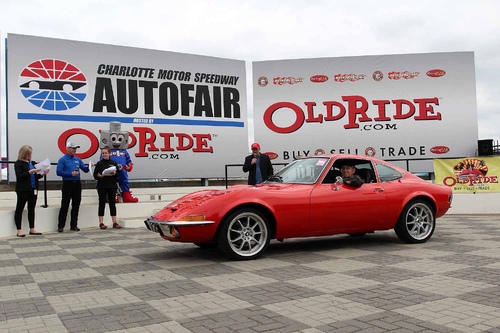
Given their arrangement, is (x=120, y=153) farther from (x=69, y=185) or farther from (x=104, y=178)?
(x=69, y=185)

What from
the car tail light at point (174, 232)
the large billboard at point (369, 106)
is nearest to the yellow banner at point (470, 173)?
the large billboard at point (369, 106)

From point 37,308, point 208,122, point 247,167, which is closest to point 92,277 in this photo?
point 37,308

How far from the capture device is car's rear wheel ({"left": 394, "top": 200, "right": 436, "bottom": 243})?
725 cm

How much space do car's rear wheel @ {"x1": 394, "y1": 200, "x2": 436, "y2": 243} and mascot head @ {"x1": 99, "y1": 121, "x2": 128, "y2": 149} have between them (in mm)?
8212

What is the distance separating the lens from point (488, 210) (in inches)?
549

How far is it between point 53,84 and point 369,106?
10.8 metres

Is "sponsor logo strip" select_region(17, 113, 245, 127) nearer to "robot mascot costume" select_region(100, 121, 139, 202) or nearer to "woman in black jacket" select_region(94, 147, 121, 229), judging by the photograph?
"robot mascot costume" select_region(100, 121, 139, 202)

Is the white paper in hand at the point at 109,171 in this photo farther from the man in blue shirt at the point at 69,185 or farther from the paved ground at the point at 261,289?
the paved ground at the point at 261,289

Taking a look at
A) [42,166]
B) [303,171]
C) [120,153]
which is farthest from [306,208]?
[120,153]

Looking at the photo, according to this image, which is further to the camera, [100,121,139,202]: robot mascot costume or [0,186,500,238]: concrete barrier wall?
[100,121,139,202]: robot mascot costume

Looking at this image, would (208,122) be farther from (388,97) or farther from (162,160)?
(388,97)

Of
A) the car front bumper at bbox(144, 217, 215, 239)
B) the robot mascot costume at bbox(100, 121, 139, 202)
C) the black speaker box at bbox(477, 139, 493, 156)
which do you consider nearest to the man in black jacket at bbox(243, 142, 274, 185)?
the car front bumper at bbox(144, 217, 215, 239)

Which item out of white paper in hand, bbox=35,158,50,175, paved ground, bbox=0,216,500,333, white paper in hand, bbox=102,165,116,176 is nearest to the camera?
paved ground, bbox=0,216,500,333

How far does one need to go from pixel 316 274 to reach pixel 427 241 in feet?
10.5
